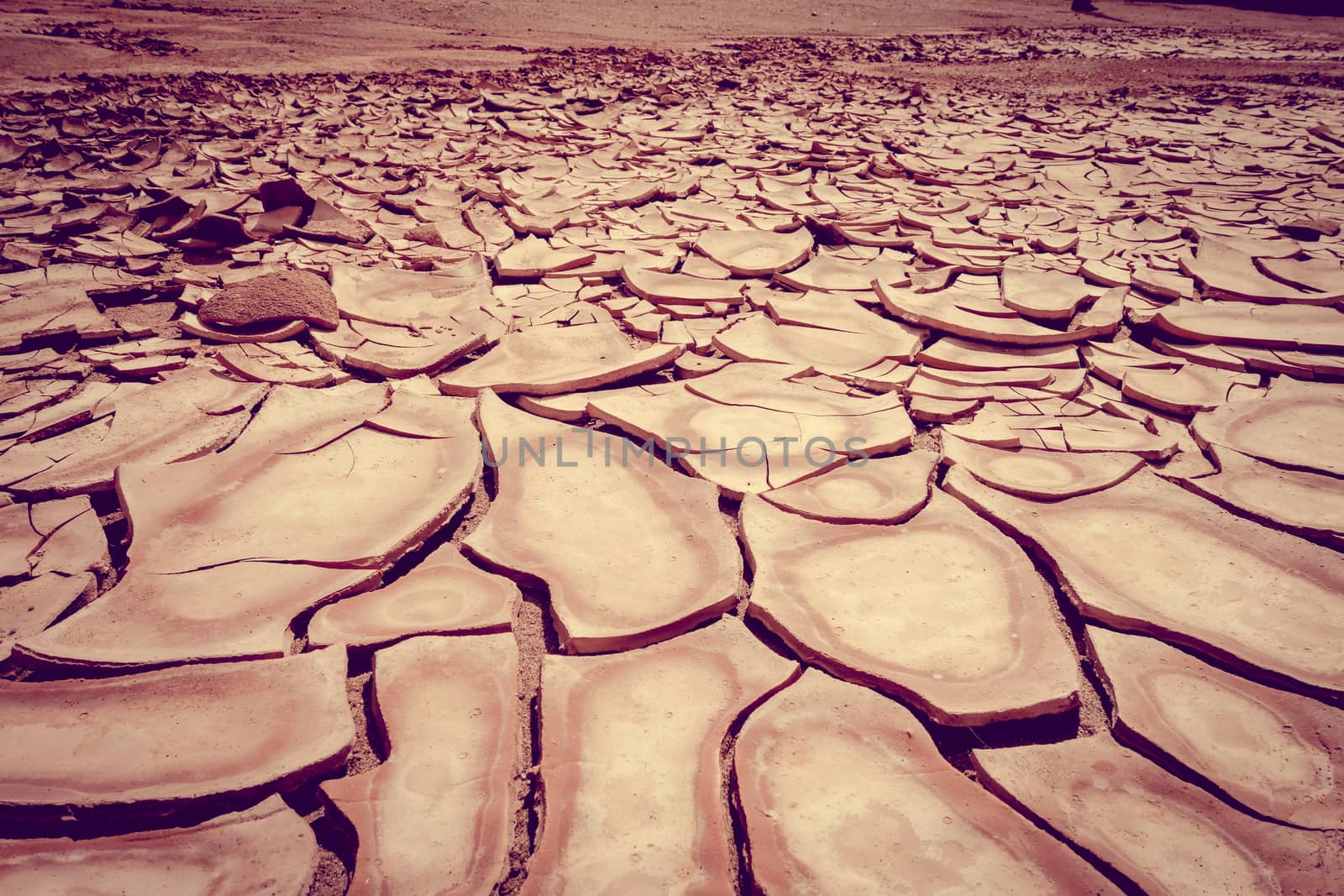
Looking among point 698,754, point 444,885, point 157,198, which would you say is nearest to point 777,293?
point 698,754

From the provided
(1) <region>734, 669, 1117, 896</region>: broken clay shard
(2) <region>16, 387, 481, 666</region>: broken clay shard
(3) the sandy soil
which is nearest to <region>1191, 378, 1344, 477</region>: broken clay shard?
(1) <region>734, 669, 1117, 896</region>: broken clay shard

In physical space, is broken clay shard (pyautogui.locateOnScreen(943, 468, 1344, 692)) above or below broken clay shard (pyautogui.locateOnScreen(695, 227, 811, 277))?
below

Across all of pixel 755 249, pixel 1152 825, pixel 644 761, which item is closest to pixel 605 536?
pixel 644 761

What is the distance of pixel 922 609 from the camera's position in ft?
4.01

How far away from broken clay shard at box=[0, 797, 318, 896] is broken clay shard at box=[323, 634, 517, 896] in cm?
7

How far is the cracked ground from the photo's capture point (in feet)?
2.98

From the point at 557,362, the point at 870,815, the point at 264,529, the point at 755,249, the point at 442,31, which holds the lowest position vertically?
the point at 870,815

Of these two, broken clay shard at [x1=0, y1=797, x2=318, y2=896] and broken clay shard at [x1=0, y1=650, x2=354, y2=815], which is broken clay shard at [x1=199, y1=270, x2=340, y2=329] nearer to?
broken clay shard at [x1=0, y1=650, x2=354, y2=815]

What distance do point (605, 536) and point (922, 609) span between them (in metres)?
0.55

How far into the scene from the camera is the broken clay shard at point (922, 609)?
3.57 ft

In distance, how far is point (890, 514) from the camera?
142 cm

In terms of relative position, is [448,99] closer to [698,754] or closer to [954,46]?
[698,754]

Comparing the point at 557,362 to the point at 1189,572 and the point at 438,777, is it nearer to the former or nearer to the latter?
the point at 438,777

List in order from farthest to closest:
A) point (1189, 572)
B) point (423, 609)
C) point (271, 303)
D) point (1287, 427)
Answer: point (271, 303) < point (1287, 427) < point (1189, 572) < point (423, 609)
